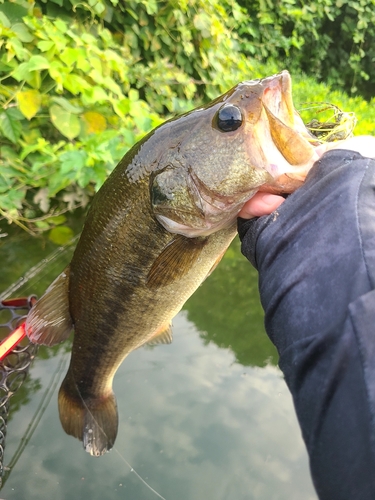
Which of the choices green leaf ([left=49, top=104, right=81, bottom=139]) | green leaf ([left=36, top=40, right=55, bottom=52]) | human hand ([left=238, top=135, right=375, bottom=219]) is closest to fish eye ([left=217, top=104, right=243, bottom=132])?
human hand ([left=238, top=135, right=375, bottom=219])

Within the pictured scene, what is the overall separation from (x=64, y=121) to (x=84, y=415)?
1521 millimetres

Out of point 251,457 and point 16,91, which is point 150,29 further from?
point 251,457

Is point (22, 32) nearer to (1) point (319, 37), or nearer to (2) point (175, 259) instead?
(2) point (175, 259)

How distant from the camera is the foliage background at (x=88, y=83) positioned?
2191 millimetres

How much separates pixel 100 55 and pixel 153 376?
1861 mm

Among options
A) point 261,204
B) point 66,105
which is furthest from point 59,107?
point 261,204

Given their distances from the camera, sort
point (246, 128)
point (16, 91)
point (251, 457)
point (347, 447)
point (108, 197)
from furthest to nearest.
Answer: point (16, 91), point (251, 457), point (108, 197), point (246, 128), point (347, 447)

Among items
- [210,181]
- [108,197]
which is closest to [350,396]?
[210,181]

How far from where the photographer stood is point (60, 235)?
270cm

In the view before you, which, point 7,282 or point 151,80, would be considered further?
point 151,80

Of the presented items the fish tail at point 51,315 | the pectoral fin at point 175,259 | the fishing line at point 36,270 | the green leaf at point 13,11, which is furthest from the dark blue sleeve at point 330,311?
the green leaf at point 13,11

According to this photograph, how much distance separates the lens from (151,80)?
3361 mm

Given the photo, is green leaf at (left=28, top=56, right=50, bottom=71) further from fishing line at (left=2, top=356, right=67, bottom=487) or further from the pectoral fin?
fishing line at (left=2, top=356, right=67, bottom=487)

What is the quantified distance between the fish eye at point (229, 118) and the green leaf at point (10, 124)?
4.63ft
